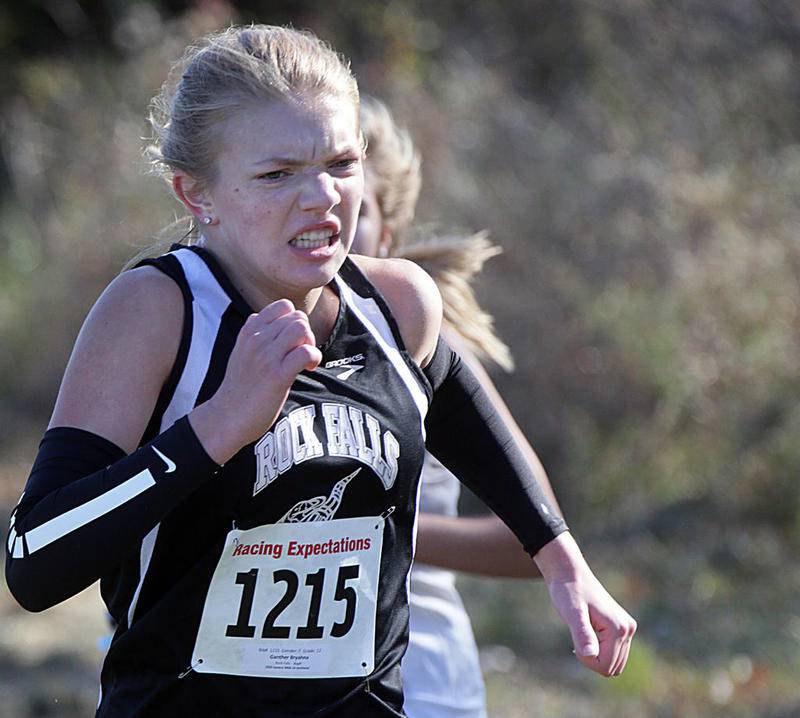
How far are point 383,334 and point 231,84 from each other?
1.58 ft

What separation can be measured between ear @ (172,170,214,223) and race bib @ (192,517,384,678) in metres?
0.52

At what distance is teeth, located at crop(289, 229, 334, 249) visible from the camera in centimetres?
206

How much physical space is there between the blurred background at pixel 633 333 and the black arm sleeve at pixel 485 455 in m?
2.60

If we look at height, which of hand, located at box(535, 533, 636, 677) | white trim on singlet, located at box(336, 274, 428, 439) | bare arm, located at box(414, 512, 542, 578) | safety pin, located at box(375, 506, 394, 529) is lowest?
bare arm, located at box(414, 512, 542, 578)

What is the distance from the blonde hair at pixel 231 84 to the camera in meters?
2.07

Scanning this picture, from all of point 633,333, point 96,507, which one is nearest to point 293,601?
point 96,507

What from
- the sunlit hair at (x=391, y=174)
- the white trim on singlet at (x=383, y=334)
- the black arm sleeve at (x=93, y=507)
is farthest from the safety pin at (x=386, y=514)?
the sunlit hair at (x=391, y=174)

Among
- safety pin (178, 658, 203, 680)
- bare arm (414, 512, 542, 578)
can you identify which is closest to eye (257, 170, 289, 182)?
safety pin (178, 658, 203, 680)

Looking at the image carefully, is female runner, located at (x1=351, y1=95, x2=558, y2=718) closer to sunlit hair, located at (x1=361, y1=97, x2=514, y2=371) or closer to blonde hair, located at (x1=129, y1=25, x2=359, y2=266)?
sunlit hair, located at (x1=361, y1=97, x2=514, y2=371)

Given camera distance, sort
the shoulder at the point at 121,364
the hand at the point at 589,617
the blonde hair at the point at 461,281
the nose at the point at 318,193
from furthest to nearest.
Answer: the blonde hair at the point at 461,281
the hand at the point at 589,617
the nose at the point at 318,193
the shoulder at the point at 121,364

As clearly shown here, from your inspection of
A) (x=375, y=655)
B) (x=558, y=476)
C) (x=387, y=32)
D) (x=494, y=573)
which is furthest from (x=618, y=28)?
(x=375, y=655)

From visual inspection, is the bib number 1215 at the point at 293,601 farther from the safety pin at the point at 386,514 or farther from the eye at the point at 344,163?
the eye at the point at 344,163

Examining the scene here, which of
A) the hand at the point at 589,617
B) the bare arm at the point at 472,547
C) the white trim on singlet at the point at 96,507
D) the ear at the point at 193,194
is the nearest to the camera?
the white trim on singlet at the point at 96,507

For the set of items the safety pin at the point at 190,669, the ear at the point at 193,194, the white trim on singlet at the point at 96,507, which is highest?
the ear at the point at 193,194
